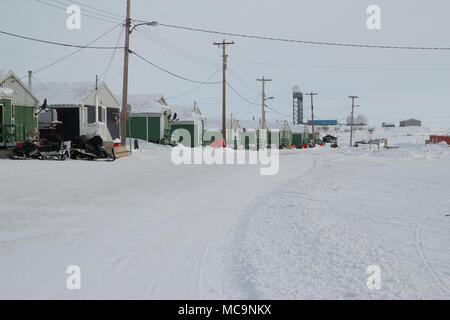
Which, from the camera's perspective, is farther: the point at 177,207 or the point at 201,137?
the point at 201,137

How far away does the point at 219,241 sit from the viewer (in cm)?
581

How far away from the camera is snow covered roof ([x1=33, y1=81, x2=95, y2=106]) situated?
31.9 m

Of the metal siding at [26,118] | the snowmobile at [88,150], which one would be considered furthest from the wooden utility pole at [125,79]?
the metal siding at [26,118]

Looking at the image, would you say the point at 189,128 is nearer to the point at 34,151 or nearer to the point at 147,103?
the point at 147,103

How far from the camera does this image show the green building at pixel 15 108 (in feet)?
78.2

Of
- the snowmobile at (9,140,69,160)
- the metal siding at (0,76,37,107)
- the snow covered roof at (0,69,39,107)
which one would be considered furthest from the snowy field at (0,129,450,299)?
the metal siding at (0,76,37,107)

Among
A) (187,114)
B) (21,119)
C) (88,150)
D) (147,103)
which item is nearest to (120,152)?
(88,150)

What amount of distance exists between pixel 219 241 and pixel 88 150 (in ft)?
54.4

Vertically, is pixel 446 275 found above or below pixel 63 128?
below

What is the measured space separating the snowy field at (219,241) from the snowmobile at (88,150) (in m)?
9.52
